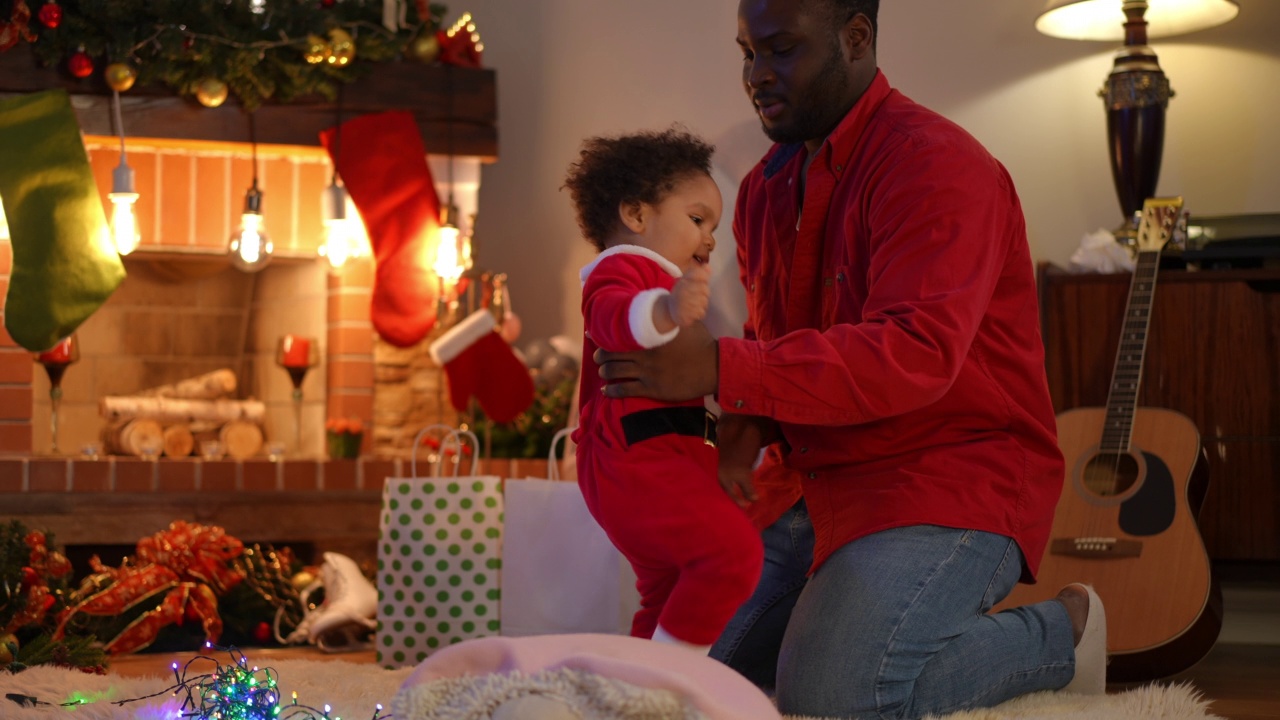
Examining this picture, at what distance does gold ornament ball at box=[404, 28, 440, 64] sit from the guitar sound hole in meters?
1.90

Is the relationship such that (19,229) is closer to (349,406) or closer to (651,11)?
(349,406)

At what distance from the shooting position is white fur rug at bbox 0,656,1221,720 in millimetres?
1594

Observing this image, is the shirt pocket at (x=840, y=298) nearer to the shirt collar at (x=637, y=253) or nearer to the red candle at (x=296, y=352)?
the shirt collar at (x=637, y=253)

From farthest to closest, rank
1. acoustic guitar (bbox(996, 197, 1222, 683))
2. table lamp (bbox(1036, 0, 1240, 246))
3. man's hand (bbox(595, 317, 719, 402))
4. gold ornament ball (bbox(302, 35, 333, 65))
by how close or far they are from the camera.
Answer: gold ornament ball (bbox(302, 35, 333, 65)) < table lamp (bbox(1036, 0, 1240, 246)) < acoustic guitar (bbox(996, 197, 1222, 683)) < man's hand (bbox(595, 317, 719, 402))

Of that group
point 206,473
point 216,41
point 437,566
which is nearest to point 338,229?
point 216,41

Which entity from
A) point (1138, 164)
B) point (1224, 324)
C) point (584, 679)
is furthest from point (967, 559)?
point (1138, 164)

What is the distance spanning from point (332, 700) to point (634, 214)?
775mm

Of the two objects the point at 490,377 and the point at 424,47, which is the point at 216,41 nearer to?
the point at 424,47

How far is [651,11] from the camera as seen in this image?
11.9 feet

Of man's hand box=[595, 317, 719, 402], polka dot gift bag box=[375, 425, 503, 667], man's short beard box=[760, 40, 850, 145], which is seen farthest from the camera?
polka dot gift bag box=[375, 425, 503, 667]

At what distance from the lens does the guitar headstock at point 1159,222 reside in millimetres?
2631

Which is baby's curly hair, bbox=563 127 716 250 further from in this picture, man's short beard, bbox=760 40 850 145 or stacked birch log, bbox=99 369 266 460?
stacked birch log, bbox=99 369 266 460

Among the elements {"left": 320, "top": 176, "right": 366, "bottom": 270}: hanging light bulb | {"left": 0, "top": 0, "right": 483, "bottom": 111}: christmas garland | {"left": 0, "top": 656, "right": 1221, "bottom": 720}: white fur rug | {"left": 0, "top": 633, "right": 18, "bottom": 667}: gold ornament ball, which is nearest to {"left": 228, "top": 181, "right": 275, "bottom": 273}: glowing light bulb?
{"left": 320, "top": 176, "right": 366, "bottom": 270}: hanging light bulb

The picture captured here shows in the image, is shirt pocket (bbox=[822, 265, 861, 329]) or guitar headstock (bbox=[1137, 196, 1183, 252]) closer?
shirt pocket (bbox=[822, 265, 861, 329])
